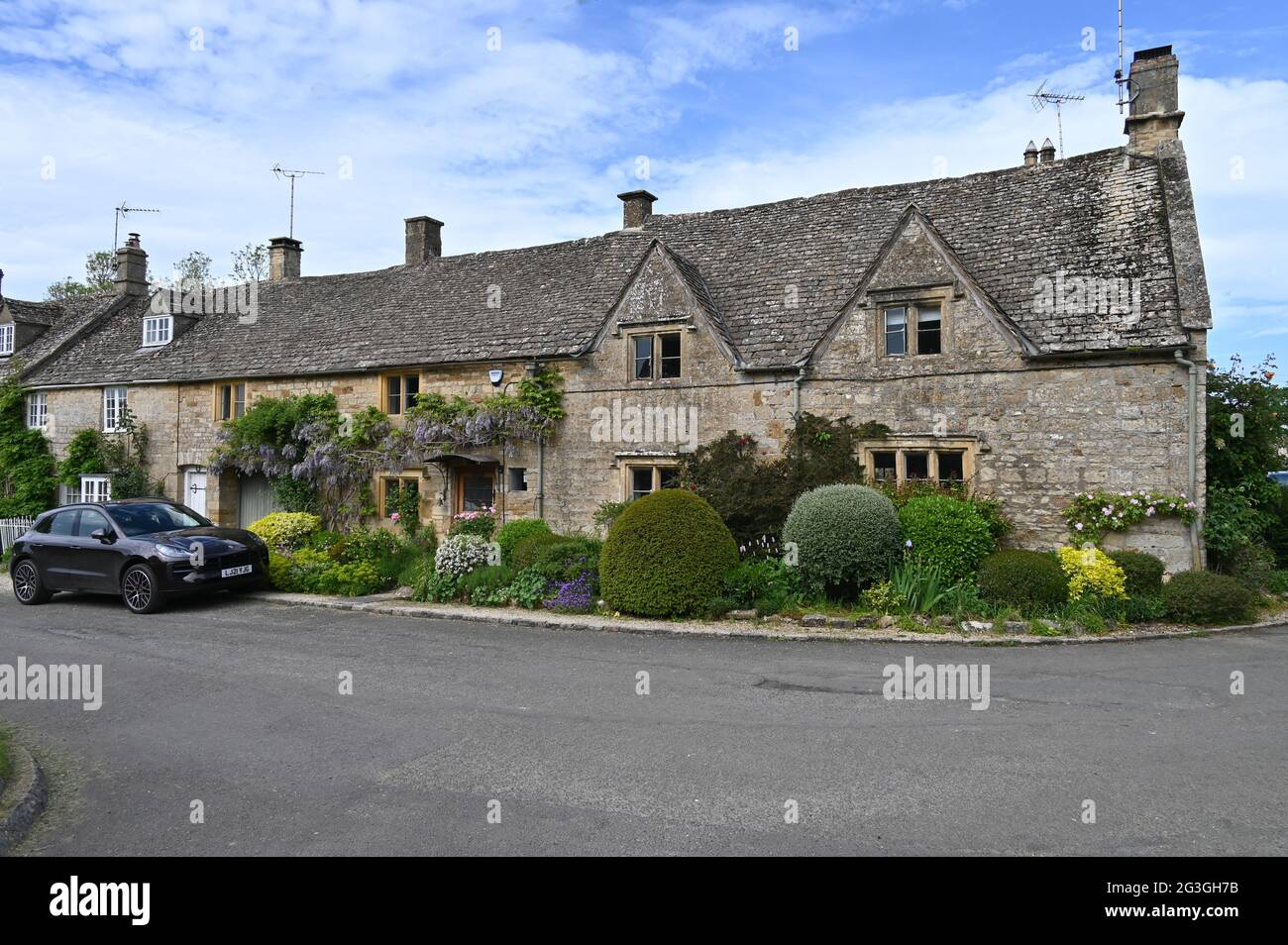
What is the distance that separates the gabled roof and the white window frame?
0.43 metres

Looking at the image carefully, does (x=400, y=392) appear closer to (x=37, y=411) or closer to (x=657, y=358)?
(x=657, y=358)

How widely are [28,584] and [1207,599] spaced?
65.9ft

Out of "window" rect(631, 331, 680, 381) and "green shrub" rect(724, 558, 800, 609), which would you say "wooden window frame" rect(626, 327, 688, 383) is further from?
"green shrub" rect(724, 558, 800, 609)

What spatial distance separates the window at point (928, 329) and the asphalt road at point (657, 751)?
6923 millimetres

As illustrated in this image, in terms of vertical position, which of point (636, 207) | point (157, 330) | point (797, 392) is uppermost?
point (636, 207)

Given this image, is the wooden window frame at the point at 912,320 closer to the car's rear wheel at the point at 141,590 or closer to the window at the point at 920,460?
the window at the point at 920,460

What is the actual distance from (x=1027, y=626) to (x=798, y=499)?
4101 mm

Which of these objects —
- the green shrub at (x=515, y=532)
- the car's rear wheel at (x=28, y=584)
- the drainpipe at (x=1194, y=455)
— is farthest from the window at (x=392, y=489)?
the drainpipe at (x=1194, y=455)

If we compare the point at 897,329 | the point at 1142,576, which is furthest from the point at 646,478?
the point at 1142,576

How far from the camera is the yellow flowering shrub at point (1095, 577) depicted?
1238 cm

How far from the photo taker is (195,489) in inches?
918

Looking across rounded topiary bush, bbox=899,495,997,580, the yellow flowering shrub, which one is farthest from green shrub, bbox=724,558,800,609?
the yellow flowering shrub

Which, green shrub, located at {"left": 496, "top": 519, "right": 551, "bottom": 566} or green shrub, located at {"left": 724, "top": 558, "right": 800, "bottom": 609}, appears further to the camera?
green shrub, located at {"left": 496, "top": 519, "right": 551, "bottom": 566}

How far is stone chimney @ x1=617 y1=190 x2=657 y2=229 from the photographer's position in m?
22.5
